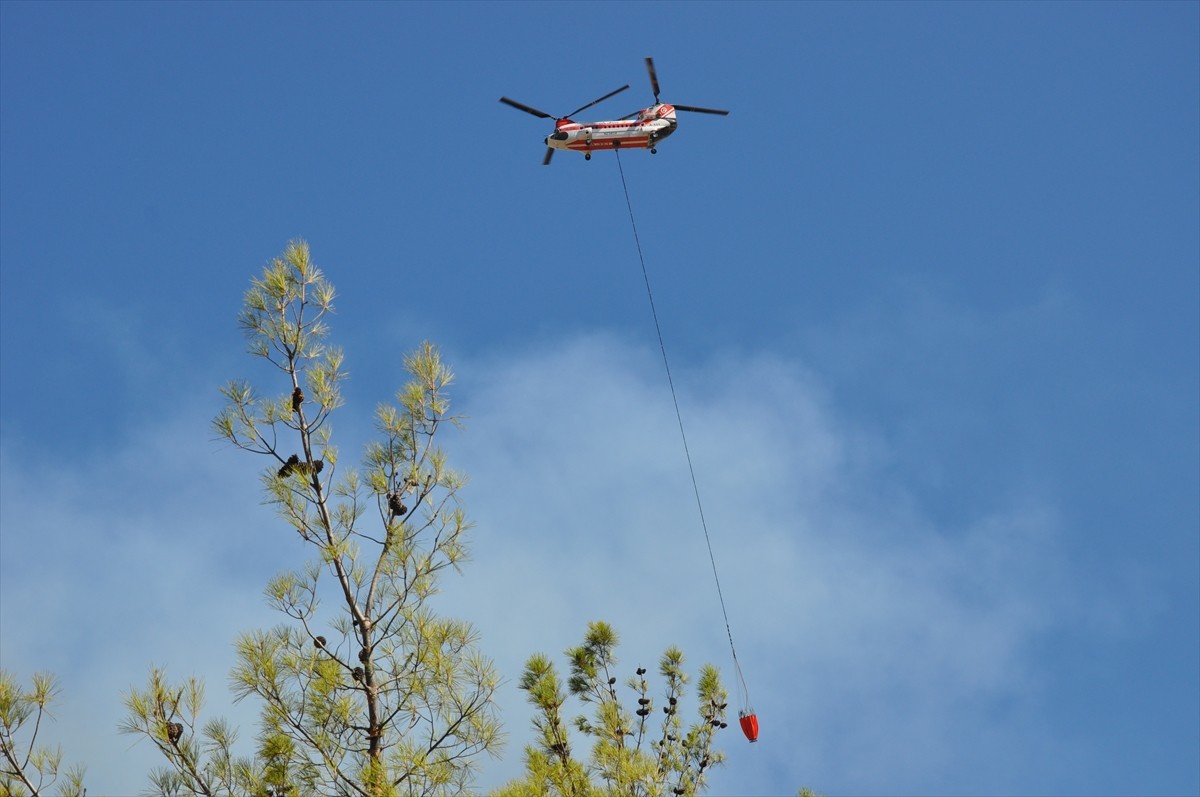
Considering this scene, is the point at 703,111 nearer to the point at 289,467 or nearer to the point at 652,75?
the point at 652,75

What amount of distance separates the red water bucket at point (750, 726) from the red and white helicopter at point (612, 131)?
849 cm

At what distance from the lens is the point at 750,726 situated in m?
10.1

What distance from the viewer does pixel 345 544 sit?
7.79m

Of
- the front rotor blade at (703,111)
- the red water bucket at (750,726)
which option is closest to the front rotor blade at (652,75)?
the front rotor blade at (703,111)

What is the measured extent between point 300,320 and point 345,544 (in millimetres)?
1674

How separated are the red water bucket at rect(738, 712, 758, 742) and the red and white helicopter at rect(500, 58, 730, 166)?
8.49m

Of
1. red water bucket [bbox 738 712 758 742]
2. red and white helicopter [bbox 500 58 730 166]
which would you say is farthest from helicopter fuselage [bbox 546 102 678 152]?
red water bucket [bbox 738 712 758 742]

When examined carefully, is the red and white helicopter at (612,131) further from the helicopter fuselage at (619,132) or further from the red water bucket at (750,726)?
the red water bucket at (750,726)

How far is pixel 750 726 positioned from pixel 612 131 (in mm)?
8778

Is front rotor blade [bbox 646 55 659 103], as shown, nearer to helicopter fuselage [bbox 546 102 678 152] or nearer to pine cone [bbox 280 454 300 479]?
helicopter fuselage [bbox 546 102 678 152]

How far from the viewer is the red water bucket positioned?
33.0ft

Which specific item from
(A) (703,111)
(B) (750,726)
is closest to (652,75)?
(A) (703,111)

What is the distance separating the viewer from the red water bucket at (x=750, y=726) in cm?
1005

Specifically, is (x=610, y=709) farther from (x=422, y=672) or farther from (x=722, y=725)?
(x=422, y=672)
